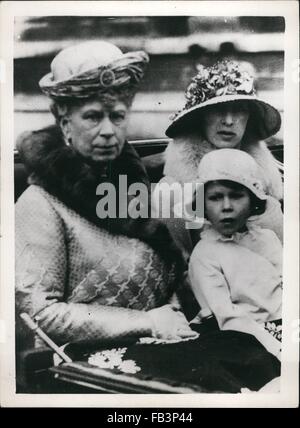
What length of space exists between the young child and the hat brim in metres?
0.13

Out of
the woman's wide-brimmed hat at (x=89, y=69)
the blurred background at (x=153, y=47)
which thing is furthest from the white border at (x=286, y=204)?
the woman's wide-brimmed hat at (x=89, y=69)

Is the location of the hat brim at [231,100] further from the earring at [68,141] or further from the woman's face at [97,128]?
the earring at [68,141]

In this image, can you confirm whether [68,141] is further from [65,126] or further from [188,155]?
[188,155]

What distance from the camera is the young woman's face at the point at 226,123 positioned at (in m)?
2.42

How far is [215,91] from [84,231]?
29.1 inches

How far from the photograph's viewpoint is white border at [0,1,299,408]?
7.85ft

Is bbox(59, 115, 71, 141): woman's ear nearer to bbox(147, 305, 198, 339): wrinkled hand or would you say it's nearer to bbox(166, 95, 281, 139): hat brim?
bbox(166, 95, 281, 139): hat brim

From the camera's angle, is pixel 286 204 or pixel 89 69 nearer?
pixel 89 69

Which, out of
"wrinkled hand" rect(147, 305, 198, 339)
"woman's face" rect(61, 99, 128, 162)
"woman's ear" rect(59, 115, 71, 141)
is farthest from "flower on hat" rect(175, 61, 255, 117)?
"wrinkled hand" rect(147, 305, 198, 339)

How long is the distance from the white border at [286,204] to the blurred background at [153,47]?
0.10 ft

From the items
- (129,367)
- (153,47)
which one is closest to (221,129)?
(153,47)

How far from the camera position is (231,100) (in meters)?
2.41

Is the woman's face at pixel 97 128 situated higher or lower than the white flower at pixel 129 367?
higher

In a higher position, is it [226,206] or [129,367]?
[226,206]
